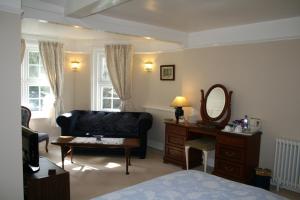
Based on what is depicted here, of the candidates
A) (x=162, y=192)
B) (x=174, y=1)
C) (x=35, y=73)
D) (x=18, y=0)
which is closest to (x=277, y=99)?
(x=174, y=1)

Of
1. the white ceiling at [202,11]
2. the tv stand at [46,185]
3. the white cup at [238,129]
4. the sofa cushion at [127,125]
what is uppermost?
the white ceiling at [202,11]

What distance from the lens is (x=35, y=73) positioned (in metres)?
5.61

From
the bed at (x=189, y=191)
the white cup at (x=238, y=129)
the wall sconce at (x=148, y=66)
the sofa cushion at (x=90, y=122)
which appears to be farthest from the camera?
the wall sconce at (x=148, y=66)

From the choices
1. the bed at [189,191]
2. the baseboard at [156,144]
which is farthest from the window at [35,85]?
the bed at [189,191]

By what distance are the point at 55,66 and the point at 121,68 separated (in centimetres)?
148

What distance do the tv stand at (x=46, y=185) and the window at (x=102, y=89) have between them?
330 centimetres

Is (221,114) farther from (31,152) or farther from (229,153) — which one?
(31,152)

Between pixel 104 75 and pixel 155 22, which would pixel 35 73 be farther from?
pixel 155 22

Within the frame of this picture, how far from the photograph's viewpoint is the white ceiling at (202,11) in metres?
2.87

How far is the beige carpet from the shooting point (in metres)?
3.44

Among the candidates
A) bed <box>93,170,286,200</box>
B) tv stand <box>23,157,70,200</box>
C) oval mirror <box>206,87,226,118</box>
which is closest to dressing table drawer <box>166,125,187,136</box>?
oval mirror <box>206,87,226,118</box>

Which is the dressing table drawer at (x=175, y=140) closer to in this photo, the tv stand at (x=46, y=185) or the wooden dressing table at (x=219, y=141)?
the wooden dressing table at (x=219, y=141)

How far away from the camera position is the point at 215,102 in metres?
4.28

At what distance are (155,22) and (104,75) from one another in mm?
2588
